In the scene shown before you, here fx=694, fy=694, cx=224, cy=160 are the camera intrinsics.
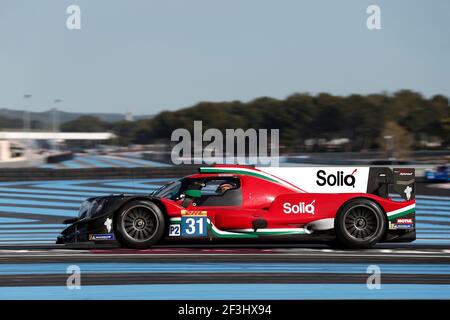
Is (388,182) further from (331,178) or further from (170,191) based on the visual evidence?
(170,191)

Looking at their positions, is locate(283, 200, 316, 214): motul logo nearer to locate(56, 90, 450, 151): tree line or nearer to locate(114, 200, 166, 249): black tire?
locate(114, 200, 166, 249): black tire

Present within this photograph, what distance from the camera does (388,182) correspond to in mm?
8656

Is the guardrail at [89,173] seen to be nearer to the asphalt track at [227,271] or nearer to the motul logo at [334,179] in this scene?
the asphalt track at [227,271]

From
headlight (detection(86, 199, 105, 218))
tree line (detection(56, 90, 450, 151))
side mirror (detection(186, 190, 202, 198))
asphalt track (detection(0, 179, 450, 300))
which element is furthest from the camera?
tree line (detection(56, 90, 450, 151))

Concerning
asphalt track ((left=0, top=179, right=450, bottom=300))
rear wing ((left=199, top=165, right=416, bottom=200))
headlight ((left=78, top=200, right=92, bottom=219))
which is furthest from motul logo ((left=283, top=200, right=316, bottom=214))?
headlight ((left=78, top=200, right=92, bottom=219))

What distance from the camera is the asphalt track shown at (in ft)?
19.6

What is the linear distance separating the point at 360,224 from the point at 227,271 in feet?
7.64

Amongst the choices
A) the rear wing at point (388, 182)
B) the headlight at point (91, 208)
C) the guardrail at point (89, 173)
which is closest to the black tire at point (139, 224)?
the headlight at point (91, 208)

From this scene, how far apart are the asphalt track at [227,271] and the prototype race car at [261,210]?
0.23m

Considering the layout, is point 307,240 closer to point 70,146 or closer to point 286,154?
point 286,154

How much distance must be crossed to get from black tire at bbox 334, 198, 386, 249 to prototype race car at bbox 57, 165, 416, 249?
0.01m

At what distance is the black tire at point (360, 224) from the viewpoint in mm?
8383

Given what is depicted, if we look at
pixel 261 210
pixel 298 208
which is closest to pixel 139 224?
pixel 261 210

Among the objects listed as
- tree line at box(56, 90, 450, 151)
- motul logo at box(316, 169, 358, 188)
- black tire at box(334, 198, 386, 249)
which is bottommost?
black tire at box(334, 198, 386, 249)
